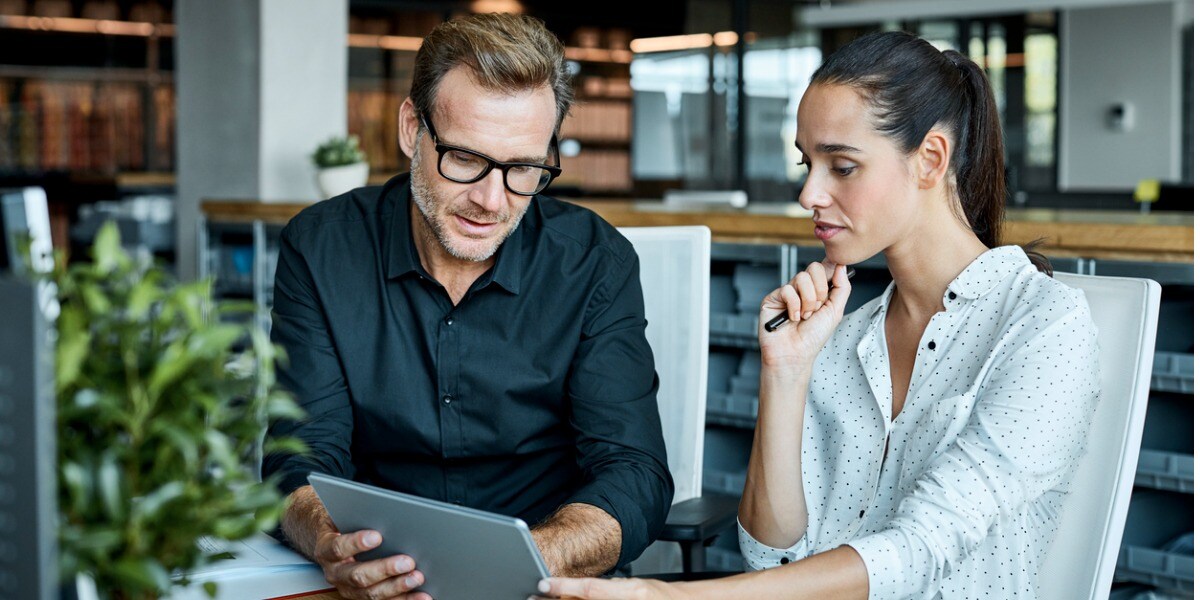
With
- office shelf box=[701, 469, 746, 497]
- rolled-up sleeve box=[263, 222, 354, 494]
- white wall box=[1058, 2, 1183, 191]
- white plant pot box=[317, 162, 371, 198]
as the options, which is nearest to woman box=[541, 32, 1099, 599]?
rolled-up sleeve box=[263, 222, 354, 494]

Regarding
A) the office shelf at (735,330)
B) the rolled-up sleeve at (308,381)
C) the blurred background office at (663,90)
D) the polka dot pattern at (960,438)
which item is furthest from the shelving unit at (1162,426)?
the blurred background office at (663,90)

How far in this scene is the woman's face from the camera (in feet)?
4.89

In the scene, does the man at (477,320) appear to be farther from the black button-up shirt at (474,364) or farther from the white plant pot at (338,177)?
the white plant pot at (338,177)

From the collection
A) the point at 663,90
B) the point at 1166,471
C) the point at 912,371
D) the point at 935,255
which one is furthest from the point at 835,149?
the point at 663,90

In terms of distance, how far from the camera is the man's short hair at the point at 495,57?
1.69m

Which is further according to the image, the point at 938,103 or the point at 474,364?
the point at 474,364

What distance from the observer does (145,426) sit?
27.5 inches

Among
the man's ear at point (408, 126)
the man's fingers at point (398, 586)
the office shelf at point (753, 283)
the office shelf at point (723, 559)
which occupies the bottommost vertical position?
the office shelf at point (723, 559)

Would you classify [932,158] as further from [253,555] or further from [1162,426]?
[1162,426]

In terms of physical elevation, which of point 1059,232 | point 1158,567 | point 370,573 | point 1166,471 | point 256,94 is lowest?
point 1158,567

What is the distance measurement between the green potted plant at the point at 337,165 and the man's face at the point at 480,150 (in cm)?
311

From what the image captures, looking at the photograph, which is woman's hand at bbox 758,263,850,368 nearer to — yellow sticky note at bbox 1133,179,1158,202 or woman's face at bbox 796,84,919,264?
woman's face at bbox 796,84,919,264

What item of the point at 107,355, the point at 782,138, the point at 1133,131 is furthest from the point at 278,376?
the point at 1133,131

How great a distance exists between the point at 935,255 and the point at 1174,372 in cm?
96
